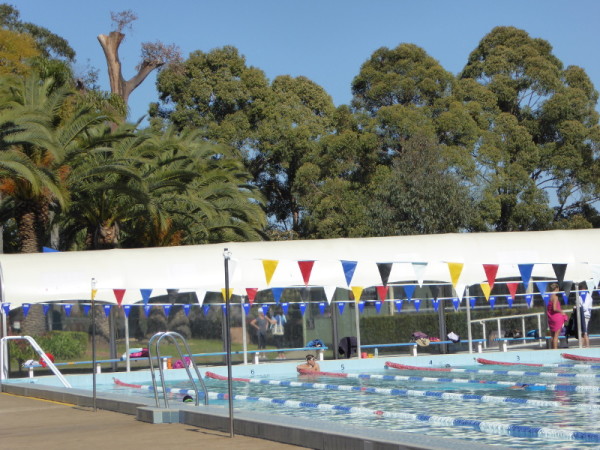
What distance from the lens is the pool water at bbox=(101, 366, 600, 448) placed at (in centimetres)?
1155

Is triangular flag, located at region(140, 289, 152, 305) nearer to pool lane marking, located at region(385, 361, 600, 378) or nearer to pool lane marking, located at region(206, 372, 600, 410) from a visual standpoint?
pool lane marking, located at region(206, 372, 600, 410)

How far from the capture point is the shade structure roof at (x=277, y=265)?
71.7ft

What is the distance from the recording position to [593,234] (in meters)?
25.2

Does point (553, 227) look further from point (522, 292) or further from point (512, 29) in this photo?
point (522, 292)

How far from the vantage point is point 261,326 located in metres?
23.4

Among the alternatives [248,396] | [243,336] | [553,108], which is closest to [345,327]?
[243,336]

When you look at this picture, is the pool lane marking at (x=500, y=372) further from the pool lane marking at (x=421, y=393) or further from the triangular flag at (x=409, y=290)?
the pool lane marking at (x=421, y=393)

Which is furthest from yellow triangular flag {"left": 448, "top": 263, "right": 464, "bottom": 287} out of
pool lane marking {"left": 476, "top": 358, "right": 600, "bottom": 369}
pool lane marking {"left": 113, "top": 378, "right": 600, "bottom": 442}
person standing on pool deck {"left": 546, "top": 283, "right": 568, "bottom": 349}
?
pool lane marking {"left": 113, "top": 378, "right": 600, "bottom": 442}

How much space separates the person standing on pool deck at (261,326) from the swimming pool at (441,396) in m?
0.96

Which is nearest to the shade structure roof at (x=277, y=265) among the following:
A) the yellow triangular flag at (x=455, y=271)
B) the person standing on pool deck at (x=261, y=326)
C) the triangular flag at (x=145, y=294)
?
the triangular flag at (x=145, y=294)

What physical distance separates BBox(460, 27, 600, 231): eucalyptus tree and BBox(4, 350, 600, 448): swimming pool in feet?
69.7

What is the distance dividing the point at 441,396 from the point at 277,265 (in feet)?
20.7

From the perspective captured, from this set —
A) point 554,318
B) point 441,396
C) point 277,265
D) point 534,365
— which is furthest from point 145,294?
point 554,318

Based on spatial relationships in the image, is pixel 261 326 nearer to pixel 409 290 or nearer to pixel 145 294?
pixel 145 294
